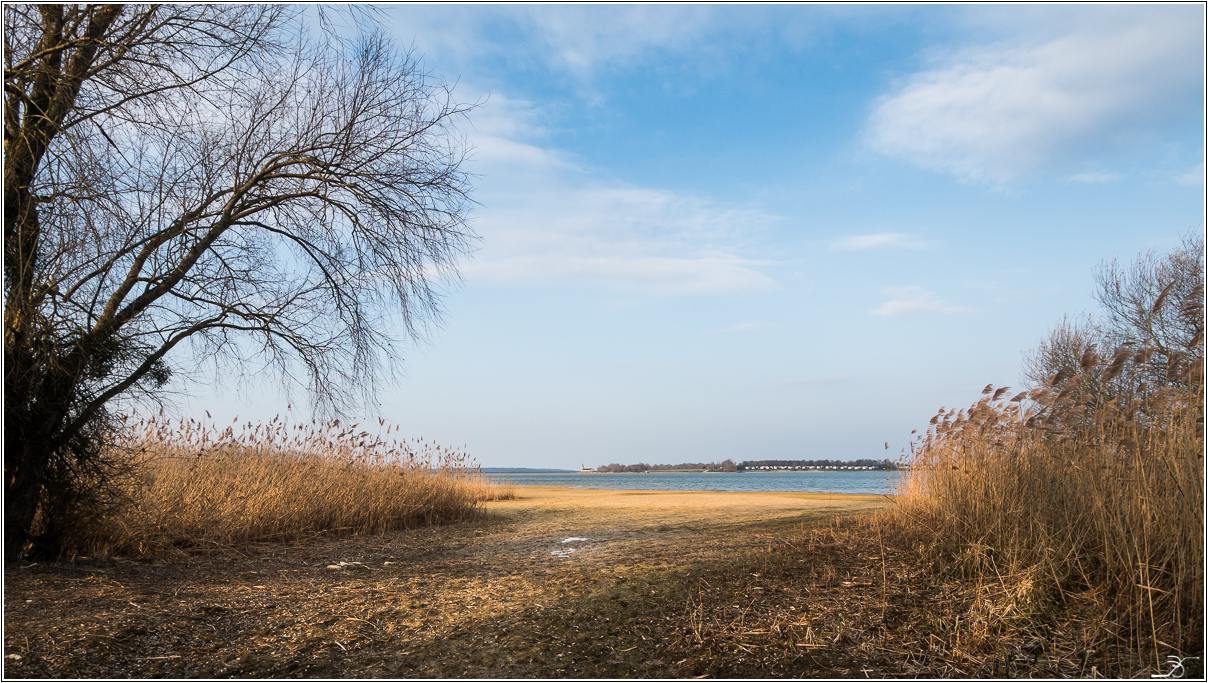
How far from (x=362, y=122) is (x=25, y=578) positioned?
14.0 feet

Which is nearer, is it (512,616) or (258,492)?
(512,616)

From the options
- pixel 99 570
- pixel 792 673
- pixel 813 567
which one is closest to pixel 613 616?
pixel 792 673

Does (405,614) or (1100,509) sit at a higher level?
(1100,509)

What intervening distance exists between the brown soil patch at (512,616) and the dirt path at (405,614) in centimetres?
1

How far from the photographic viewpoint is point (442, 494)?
9992mm

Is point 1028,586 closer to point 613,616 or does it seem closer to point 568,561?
point 613,616

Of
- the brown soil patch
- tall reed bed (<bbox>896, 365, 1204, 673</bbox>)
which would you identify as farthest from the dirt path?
tall reed bed (<bbox>896, 365, 1204, 673</bbox>)

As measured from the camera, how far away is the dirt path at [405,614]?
3.29 meters

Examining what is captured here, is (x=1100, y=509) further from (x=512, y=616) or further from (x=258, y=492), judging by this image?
(x=258, y=492)

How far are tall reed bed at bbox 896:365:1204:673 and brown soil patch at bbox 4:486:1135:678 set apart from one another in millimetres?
488

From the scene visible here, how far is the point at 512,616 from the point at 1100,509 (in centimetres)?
321

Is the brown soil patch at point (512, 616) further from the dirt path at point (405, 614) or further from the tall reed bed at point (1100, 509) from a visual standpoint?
the tall reed bed at point (1100, 509)

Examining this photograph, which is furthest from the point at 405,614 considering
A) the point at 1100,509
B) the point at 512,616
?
the point at 1100,509

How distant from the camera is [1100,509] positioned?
3.89 metres
